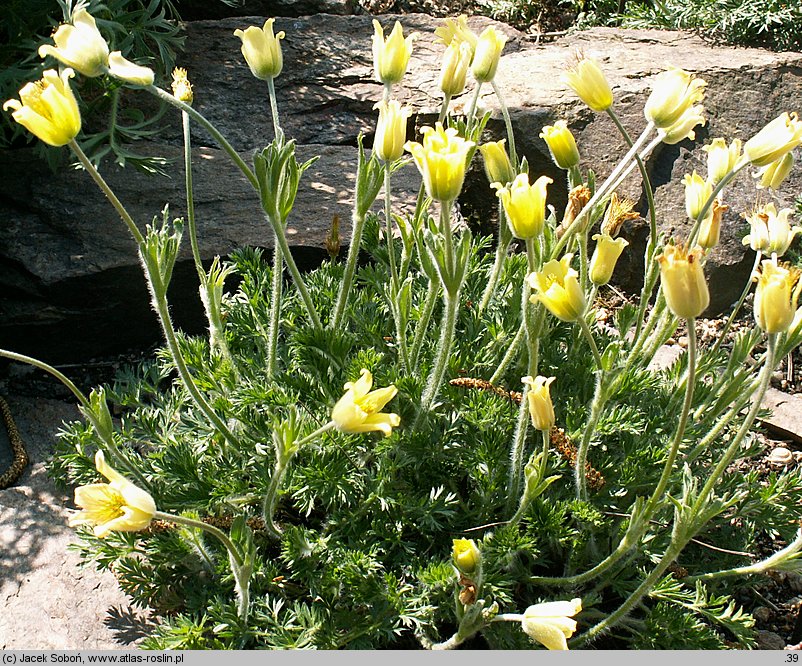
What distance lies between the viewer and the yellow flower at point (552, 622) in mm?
1733

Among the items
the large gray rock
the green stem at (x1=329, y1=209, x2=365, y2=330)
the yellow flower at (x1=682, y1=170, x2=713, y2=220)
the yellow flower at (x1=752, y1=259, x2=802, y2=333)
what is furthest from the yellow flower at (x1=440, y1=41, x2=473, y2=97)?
the yellow flower at (x1=752, y1=259, x2=802, y2=333)

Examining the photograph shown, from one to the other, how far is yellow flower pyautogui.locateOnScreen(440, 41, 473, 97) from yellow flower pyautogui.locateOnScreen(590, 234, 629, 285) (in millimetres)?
592

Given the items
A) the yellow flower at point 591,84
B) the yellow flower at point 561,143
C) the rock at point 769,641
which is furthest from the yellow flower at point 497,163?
the rock at point 769,641

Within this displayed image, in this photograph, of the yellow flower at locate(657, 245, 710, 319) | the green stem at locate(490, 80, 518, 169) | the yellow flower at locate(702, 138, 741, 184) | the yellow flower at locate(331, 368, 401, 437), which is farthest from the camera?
the green stem at locate(490, 80, 518, 169)

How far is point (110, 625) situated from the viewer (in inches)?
95.4

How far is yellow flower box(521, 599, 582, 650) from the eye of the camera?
1733 mm

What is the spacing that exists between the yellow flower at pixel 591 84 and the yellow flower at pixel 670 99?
0.45 feet

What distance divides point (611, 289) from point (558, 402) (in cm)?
171

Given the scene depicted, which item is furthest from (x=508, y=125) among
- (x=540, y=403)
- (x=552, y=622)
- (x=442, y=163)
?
(x=552, y=622)

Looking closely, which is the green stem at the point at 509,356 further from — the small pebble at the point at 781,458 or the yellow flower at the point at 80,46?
the small pebble at the point at 781,458

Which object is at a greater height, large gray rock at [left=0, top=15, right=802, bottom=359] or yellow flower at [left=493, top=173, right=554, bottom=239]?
yellow flower at [left=493, top=173, right=554, bottom=239]

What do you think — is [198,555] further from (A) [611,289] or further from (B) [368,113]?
(B) [368,113]

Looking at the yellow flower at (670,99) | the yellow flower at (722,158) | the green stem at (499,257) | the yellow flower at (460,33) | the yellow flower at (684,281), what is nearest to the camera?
the yellow flower at (684,281)

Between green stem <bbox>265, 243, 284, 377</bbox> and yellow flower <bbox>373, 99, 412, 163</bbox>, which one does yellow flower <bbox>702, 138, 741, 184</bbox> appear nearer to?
yellow flower <bbox>373, 99, 412, 163</bbox>
